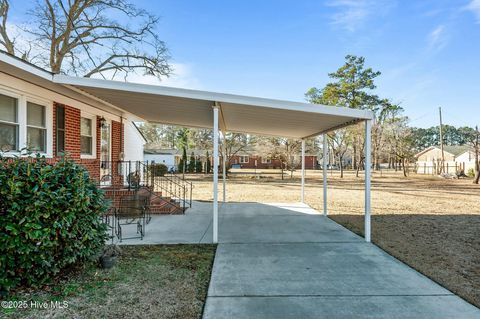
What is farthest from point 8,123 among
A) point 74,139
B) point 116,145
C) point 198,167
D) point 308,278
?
point 198,167

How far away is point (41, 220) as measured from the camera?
350cm

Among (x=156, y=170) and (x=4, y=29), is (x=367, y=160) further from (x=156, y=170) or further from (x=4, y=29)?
(x=4, y=29)

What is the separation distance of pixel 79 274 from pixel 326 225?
18.2ft

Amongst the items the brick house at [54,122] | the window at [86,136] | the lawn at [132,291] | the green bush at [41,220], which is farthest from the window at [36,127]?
the lawn at [132,291]

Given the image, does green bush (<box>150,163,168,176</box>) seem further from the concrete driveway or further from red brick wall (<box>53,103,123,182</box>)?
the concrete driveway

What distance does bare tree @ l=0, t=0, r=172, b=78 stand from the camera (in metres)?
16.1

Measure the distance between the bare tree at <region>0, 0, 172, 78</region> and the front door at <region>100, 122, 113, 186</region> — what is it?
9809 millimetres

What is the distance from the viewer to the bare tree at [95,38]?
16.1 meters

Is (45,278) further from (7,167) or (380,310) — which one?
(380,310)

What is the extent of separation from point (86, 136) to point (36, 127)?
201cm

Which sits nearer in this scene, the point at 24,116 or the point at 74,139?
the point at 24,116

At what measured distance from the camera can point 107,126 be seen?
30.6 ft

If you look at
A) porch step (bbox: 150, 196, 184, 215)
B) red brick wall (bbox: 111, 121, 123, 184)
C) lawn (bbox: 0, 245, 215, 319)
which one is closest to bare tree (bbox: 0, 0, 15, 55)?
red brick wall (bbox: 111, 121, 123, 184)

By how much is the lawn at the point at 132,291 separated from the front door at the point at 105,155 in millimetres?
4639
